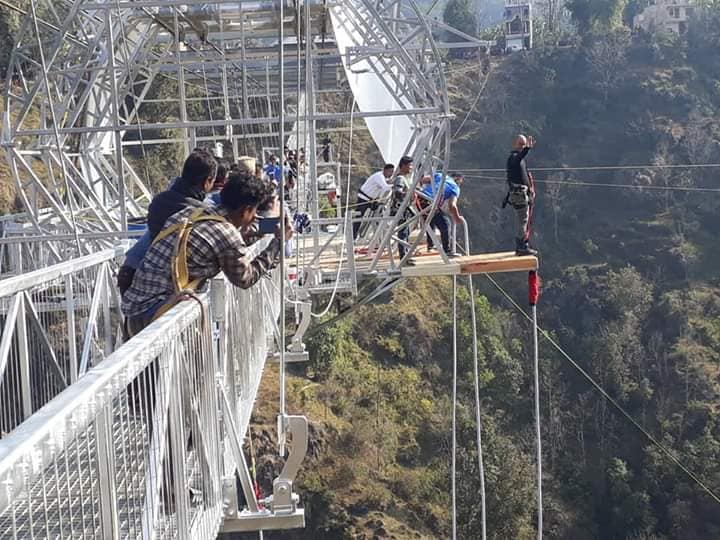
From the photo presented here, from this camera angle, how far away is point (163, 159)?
1067 inches

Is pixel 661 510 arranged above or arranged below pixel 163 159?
below

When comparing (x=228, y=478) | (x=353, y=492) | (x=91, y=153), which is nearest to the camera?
(x=228, y=478)

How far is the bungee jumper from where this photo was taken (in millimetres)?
8547

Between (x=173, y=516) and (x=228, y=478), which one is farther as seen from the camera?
(x=228, y=478)

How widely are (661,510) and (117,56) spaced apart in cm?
2810

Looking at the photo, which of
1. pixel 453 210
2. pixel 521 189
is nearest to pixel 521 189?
pixel 521 189

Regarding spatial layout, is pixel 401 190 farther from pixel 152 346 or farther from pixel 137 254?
pixel 152 346

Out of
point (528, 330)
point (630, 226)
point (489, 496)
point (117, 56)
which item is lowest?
point (489, 496)

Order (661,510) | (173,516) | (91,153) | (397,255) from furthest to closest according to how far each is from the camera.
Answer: (661,510) < (91,153) < (397,255) < (173,516)

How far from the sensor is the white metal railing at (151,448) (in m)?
1.65

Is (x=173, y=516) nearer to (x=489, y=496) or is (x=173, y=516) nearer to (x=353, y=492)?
(x=353, y=492)

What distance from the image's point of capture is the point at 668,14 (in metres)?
64.5

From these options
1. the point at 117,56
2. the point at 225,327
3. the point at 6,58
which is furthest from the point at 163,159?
the point at 225,327

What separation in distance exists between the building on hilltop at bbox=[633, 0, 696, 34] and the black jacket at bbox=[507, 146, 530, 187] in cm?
5782
